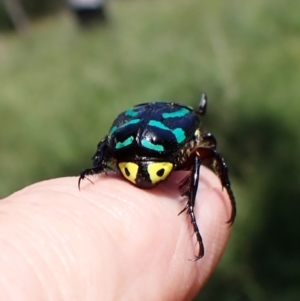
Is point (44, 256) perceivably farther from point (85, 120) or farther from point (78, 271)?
point (85, 120)

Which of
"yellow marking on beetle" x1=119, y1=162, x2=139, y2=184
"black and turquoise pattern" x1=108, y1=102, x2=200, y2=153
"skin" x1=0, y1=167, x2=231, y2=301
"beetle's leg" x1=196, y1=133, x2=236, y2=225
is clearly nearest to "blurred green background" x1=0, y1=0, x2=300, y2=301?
"beetle's leg" x1=196, y1=133, x2=236, y2=225

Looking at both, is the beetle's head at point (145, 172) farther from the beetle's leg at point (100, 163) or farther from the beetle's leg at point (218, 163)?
the beetle's leg at point (218, 163)

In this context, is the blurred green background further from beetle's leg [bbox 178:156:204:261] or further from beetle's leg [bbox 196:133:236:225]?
beetle's leg [bbox 178:156:204:261]

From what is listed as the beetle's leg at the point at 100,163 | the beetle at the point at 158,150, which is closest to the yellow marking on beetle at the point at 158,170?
the beetle at the point at 158,150

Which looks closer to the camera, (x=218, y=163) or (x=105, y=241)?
(x=105, y=241)

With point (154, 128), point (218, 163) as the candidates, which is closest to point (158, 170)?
point (154, 128)

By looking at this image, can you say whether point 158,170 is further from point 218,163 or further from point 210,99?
point 210,99
